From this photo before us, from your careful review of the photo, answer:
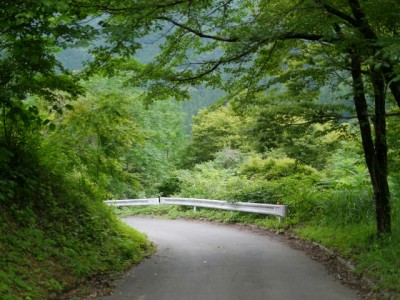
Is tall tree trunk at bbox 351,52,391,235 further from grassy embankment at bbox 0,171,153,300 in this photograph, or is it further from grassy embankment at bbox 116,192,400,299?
grassy embankment at bbox 0,171,153,300

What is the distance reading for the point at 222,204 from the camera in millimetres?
19969

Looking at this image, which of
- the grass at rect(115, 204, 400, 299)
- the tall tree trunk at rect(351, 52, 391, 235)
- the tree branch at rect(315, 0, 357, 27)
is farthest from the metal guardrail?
the tree branch at rect(315, 0, 357, 27)

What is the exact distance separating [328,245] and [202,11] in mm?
6644

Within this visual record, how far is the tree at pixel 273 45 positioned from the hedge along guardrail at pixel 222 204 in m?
6.26

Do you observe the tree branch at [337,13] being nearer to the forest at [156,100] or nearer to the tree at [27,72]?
the forest at [156,100]

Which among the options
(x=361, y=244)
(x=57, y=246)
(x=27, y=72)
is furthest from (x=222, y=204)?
(x=27, y=72)

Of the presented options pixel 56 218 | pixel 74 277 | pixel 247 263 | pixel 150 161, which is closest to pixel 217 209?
pixel 247 263

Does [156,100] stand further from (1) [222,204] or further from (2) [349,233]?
(1) [222,204]

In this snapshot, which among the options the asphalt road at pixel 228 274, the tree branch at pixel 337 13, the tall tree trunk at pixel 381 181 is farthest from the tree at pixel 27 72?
the tall tree trunk at pixel 381 181

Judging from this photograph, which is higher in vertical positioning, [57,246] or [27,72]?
[27,72]

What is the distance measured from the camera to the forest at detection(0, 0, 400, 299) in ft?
23.6

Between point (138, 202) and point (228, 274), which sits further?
point (138, 202)

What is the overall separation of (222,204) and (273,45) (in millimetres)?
11325

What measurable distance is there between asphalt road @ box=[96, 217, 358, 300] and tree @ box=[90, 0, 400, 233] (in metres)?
2.57
